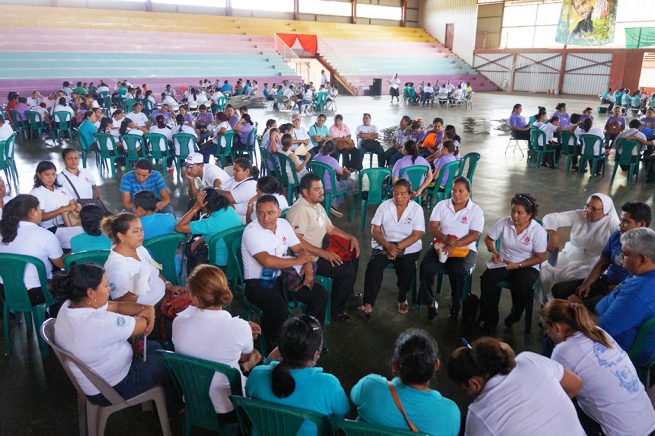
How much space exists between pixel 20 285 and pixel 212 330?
1.64 m

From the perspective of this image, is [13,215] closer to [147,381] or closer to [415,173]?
[147,381]

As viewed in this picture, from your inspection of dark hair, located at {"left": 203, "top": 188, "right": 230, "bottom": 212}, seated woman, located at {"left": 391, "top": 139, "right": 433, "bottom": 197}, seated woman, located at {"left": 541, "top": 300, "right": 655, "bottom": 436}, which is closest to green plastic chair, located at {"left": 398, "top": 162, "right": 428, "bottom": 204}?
seated woman, located at {"left": 391, "top": 139, "right": 433, "bottom": 197}

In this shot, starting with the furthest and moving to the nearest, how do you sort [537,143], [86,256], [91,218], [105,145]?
[537,143], [105,145], [91,218], [86,256]

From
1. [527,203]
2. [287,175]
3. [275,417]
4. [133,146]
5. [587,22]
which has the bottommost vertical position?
[275,417]

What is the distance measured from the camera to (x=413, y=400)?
1643mm

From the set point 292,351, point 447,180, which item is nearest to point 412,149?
point 447,180

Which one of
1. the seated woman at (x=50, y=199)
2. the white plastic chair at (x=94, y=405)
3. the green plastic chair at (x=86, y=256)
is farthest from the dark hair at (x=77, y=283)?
the seated woman at (x=50, y=199)

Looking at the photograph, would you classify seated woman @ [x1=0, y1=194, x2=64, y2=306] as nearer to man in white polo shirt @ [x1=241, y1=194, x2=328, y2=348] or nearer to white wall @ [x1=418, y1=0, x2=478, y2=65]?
man in white polo shirt @ [x1=241, y1=194, x2=328, y2=348]

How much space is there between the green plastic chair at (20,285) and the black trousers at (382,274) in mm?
2153

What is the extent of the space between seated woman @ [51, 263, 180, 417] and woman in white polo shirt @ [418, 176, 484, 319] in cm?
211

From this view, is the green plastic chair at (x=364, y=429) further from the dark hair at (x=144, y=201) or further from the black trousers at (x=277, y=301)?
the dark hair at (x=144, y=201)

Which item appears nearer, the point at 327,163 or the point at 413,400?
the point at 413,400

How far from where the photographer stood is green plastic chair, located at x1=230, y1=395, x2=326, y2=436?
1645 millimetres

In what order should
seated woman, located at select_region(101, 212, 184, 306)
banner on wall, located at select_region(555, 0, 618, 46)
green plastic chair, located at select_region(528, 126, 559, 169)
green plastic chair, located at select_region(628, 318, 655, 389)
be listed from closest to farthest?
1. green plastic chair, located at select_region(628, 318, 655, 389)
2. seated woman, located at select_region(101, 212, 184, 306)
3. green plastic chair, located at select_region(528, 126, 559, 169)
4. banner on wall, located at select_region(555, 0, 618, 46)
